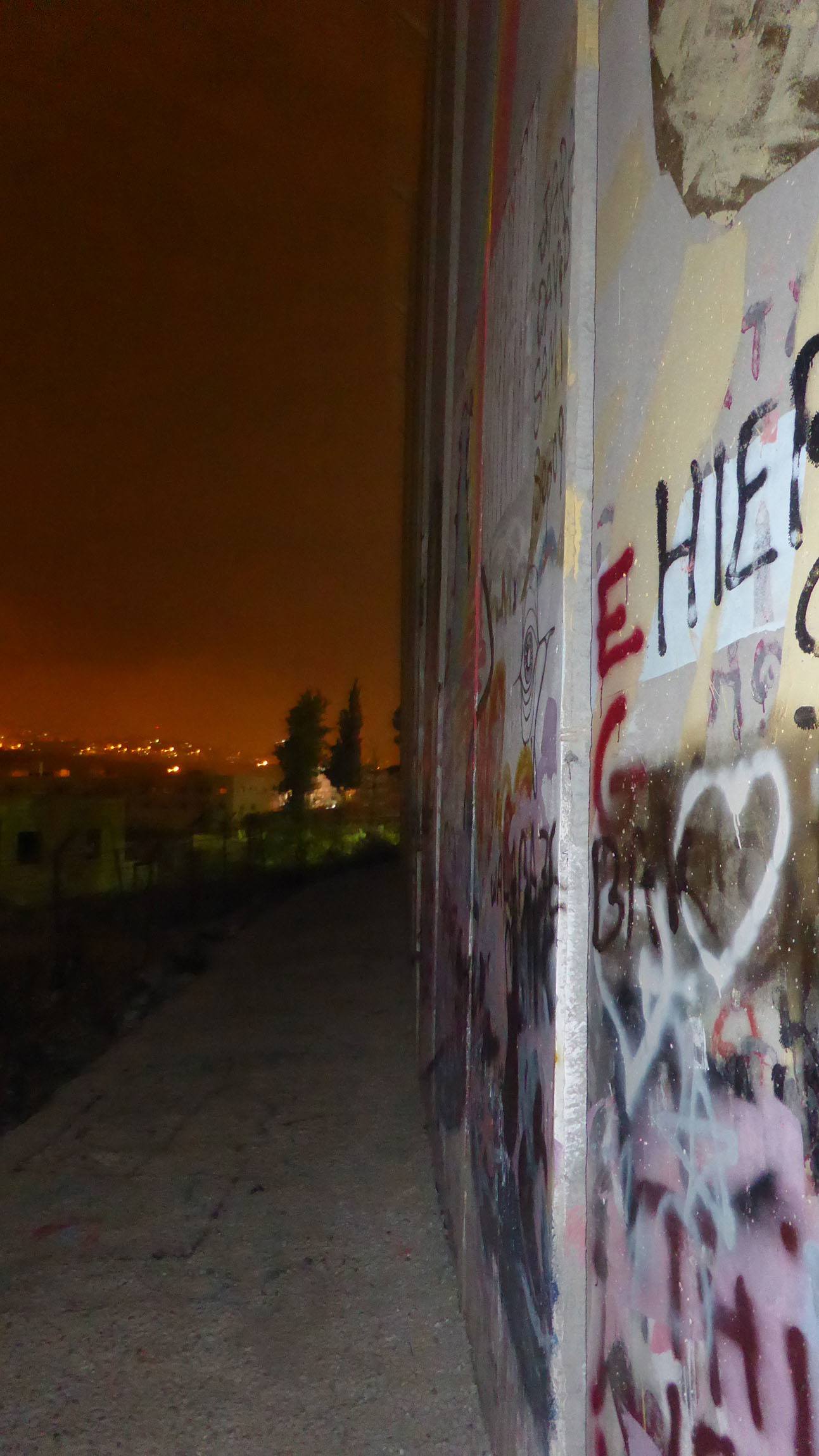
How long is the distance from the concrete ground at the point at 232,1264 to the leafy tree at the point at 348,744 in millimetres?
66481

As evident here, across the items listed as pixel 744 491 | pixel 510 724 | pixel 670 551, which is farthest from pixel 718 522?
pixel 510 724

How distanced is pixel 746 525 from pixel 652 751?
1.66 feet

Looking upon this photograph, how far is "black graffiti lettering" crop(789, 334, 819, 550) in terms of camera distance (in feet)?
4.11

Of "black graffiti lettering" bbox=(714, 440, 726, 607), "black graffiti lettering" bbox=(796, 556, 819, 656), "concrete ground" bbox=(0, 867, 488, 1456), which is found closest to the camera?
"black graffiti lettering" bbox=(796, 556, 819, 656)

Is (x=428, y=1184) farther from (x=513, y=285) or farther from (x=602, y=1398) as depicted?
(x=513, y=285)

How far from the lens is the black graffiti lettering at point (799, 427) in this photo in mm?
1254

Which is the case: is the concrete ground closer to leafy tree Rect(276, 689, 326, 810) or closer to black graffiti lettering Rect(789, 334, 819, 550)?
black graffiti lettering Rect(789, 334, 819, 550)

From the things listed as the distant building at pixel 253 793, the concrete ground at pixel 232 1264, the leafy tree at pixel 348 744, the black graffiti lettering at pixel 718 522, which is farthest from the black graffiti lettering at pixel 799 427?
the leafy tree at pixel 348 744

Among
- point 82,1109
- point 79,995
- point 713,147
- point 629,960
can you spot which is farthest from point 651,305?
point 79,995

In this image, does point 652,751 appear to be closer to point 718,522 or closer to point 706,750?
point 706,750

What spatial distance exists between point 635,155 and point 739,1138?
1889 mm

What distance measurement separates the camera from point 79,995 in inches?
429

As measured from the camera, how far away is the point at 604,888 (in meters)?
2.06

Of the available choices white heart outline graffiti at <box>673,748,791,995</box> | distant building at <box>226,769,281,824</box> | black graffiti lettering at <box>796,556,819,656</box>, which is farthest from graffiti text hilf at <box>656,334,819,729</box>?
distant building at <box>226,769,281,824</box>
